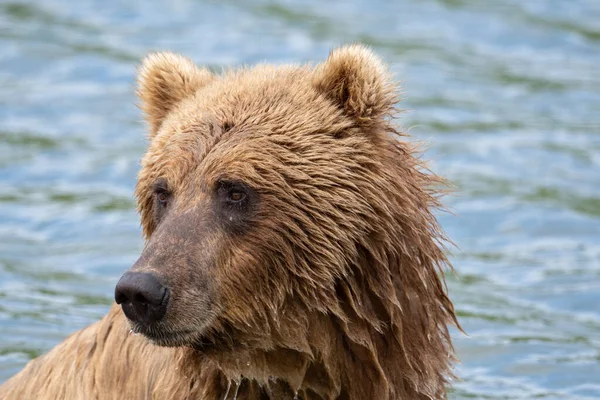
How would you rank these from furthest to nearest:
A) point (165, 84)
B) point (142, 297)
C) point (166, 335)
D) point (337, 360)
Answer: point (165, 84) → point (337, 360) → point (166, 335) → point (142, 297)

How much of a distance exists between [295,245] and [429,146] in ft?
4.04

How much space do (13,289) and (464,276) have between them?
167 inches

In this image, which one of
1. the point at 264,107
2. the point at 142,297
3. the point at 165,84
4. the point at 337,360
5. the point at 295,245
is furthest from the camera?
the point at 165,84

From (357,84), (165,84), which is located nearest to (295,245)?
(357,84)

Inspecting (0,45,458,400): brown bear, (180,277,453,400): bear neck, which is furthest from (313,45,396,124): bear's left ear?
(180,277,453,400): bear neck

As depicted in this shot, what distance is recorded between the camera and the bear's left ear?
6.17 meters

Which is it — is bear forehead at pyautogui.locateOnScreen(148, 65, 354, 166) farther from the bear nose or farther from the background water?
the background water

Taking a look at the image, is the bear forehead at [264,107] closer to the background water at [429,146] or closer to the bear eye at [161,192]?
the bear eye at [161,192]

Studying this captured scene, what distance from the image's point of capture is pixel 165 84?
22.1 ft

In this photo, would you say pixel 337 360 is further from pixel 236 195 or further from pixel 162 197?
pixel 162 197

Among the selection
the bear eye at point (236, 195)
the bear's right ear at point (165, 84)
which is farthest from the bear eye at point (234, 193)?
the bear's right ear at point (165, 84)

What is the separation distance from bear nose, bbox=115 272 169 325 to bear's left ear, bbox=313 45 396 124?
1394mm

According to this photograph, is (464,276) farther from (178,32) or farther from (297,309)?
(178,32)

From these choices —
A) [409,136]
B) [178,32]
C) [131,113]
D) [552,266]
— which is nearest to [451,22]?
[178,32]
